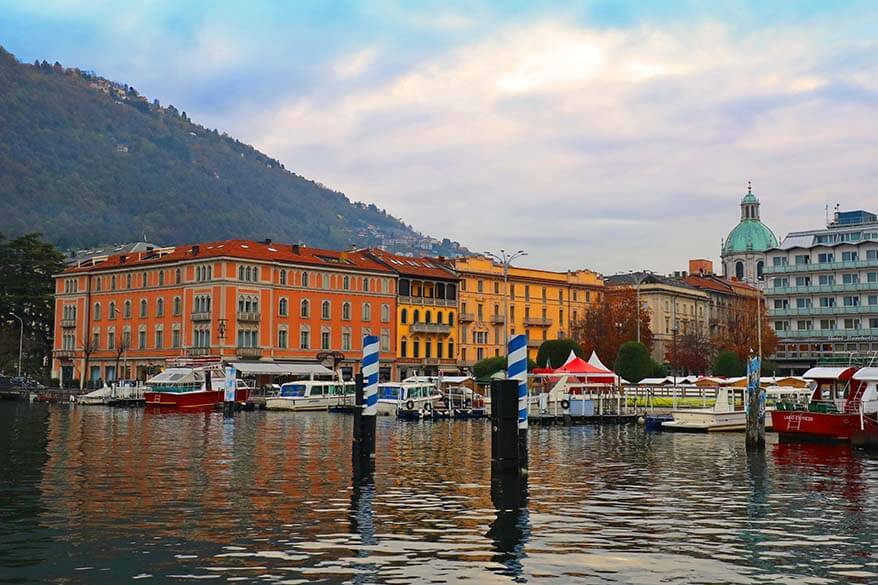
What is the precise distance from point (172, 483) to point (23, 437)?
70.9 feet

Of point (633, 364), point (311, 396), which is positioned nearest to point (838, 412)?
point (633, 364)

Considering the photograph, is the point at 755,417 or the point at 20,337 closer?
the point at 755,417

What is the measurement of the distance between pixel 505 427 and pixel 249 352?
8167cm

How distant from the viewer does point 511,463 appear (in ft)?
89.3

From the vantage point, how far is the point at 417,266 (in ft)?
417

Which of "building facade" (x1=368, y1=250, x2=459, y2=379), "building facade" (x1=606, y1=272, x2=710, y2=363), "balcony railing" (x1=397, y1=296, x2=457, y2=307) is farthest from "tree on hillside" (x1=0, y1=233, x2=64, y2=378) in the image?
"building facade" (x1=606, y1=272, x2=710, y2=363)

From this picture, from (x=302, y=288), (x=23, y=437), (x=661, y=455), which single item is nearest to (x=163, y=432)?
(x=23, y=437)

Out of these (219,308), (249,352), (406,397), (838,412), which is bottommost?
(838,412)

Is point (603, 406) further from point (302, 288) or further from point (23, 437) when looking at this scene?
point (302, 288)

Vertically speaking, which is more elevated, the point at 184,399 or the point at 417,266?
the point at 417,266

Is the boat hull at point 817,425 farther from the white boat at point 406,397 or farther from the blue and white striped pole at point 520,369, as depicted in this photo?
the white boat at point 406,397

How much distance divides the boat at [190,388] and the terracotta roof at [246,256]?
21317 mm

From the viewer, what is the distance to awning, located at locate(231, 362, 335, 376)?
102 metres

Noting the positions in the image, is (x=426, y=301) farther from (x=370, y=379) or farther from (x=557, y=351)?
(x=370, y=379)
